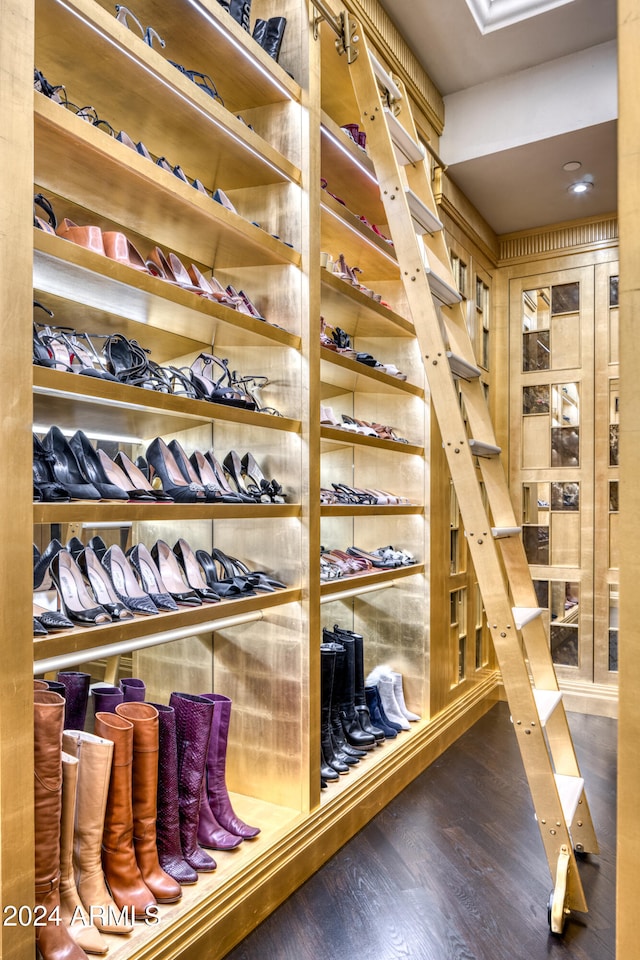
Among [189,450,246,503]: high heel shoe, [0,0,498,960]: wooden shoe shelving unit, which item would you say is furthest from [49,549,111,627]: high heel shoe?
[189,450,246,503]: high heel shoe

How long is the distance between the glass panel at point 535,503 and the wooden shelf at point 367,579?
1335 mm

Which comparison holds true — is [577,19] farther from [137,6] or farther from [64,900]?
[64,900]

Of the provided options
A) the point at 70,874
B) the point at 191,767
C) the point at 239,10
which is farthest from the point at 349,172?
the point at 70,874

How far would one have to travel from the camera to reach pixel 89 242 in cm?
164

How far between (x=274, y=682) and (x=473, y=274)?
2724 millimetres

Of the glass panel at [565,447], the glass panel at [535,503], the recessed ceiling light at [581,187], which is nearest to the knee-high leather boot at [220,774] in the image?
the glass panel at [535,503]

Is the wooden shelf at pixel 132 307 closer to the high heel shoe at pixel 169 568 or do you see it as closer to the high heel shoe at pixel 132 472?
the high heel shoe at pixel 132 472

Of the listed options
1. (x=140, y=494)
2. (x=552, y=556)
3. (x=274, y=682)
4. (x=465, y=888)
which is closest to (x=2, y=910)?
(x=140, y=494)

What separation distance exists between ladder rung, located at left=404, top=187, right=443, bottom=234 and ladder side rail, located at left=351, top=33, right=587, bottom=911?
69 mm

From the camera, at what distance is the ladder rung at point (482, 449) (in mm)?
1990

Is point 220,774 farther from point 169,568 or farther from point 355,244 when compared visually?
point 355,244

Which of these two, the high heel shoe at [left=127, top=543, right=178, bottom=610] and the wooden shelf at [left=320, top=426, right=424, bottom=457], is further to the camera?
the wooden shelf at [left=320, top=426, right=424, bottom=457]

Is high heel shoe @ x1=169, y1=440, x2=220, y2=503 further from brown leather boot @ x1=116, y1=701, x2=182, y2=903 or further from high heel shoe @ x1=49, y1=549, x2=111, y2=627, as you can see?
brown leather boot @ x1=116, y1=701, x2=182, y2=903

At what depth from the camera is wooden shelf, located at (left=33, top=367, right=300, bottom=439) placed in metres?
1.37
